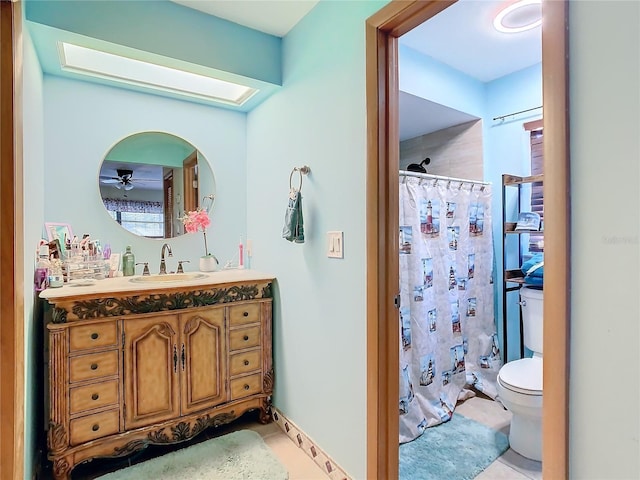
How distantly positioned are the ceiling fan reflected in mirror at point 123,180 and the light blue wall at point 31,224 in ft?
1.27

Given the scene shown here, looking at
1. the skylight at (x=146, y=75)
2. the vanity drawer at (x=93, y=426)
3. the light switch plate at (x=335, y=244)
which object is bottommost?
the vanity drawer at (x=93, y=426)

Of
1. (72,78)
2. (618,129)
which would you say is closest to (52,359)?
(72,78)

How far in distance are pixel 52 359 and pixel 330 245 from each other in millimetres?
1357

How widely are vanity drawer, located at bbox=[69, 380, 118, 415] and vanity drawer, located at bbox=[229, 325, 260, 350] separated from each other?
1.99 feet

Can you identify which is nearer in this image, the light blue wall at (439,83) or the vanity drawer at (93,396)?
the vanity drawer at (93,396)

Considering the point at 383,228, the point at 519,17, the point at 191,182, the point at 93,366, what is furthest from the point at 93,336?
the point at 519,17

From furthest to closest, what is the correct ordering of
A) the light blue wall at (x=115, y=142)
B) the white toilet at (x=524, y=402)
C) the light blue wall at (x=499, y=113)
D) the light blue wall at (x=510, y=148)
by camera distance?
the light blue wall at (x=510, y=148), the light blue wall at (x=499, y=113), the light blue wall at (x=115, y=142), the white toilet at (x=524, y=402)

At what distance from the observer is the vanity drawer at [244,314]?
6.73 ft

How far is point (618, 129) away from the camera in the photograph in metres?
0.78

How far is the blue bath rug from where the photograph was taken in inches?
67.6

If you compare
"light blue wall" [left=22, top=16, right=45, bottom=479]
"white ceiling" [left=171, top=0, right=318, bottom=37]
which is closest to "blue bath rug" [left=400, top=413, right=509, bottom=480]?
"light blue wall" [left=22, top=16, right=45, bottom=479]

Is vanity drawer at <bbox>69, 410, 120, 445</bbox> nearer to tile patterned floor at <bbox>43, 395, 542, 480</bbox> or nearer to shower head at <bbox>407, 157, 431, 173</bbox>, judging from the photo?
tile patterned floor at <bbox>43, 395, 542, 480</bbox>

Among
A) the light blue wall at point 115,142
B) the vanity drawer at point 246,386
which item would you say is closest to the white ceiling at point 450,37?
the light blue wall at point 115,142

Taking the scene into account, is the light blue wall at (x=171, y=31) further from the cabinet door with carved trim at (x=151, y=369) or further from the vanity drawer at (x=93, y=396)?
the vanity drawer at (x=93, y=396)
